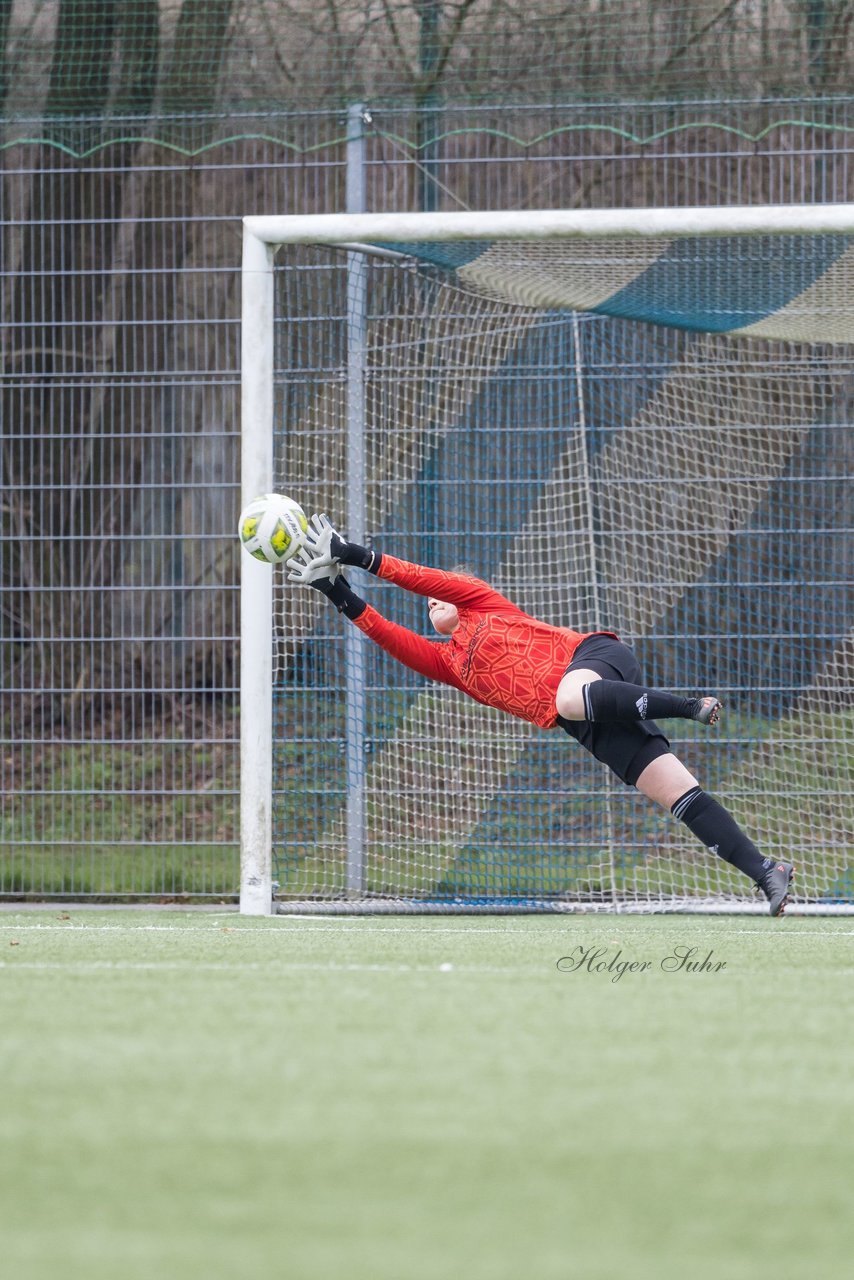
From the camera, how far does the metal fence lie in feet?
25.5

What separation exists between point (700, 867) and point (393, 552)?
6.42ft

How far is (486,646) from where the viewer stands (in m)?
5.79

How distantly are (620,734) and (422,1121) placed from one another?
347cm

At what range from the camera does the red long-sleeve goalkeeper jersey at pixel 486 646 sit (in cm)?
573

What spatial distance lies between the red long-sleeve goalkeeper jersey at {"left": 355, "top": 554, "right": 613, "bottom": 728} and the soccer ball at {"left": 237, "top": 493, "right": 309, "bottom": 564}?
0.32 metres

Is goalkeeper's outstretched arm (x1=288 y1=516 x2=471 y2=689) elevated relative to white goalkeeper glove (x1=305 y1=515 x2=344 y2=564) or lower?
lower

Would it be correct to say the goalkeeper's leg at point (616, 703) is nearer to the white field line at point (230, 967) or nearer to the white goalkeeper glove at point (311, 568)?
the white goalkeeper glove at point (311, 568)

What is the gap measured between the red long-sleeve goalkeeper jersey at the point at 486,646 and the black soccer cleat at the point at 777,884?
874 mm

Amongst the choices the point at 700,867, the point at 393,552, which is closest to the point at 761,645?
the point at 700,867

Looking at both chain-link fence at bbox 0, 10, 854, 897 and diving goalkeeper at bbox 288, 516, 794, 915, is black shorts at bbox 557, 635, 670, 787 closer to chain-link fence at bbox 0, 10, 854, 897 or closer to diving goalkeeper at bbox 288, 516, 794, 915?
diving goalkeeper at bbox 288, 516, 794, 915

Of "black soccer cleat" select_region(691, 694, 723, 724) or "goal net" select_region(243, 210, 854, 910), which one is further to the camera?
"goal net" select_region(243, 210, 854, 910)
